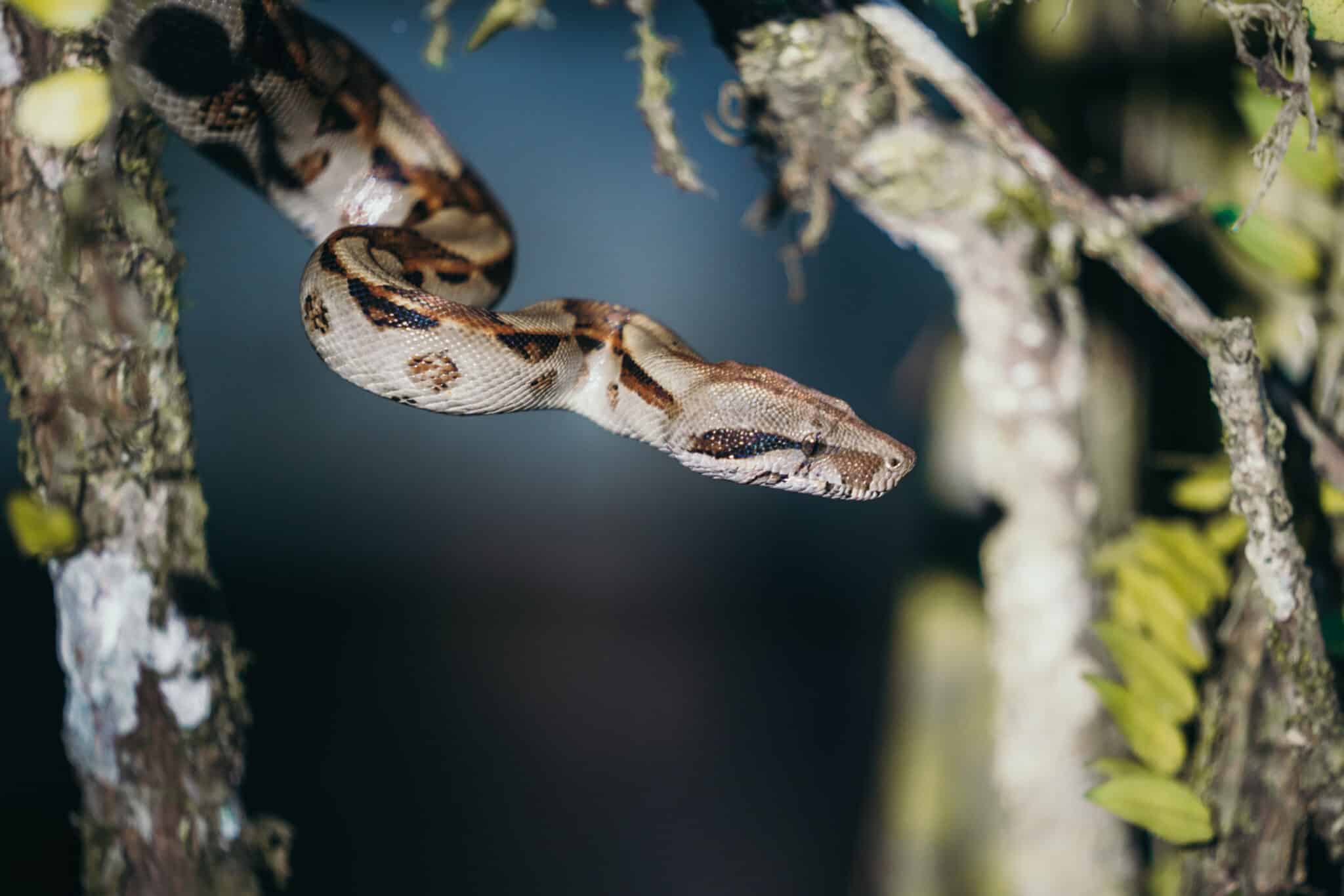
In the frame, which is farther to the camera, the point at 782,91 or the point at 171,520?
the point at 782,91

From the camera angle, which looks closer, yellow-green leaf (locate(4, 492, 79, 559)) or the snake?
yellow-green leaf (locate(4, 492, 79, 559))

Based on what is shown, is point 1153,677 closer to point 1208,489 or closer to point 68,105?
point 1208,489

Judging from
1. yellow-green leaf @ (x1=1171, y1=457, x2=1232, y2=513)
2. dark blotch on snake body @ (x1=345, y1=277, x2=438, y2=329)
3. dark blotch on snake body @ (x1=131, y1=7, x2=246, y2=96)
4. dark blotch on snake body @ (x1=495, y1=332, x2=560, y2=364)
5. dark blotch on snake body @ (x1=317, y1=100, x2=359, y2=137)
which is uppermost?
dark blotch on snake body @ (x1=317, y1=100, x2=359, y2=137)

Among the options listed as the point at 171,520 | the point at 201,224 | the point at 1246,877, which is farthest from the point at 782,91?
the point at 201,224

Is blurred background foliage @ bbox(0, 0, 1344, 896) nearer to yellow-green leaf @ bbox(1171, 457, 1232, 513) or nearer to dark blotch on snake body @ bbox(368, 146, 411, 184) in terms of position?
yellow-green leaf @ bbox(1171, 457, 1232, 513)

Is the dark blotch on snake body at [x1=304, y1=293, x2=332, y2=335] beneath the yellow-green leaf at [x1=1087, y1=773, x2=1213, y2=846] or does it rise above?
above

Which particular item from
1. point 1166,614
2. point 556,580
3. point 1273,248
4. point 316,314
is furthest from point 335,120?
point 556,580

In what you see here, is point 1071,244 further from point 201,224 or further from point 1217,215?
point 201,224

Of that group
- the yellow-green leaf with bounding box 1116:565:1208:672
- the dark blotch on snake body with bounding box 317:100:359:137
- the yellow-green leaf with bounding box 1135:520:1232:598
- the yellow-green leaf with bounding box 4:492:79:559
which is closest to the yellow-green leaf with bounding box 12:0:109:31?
the yellow-green leaf with bounding box 4:492:79:559
